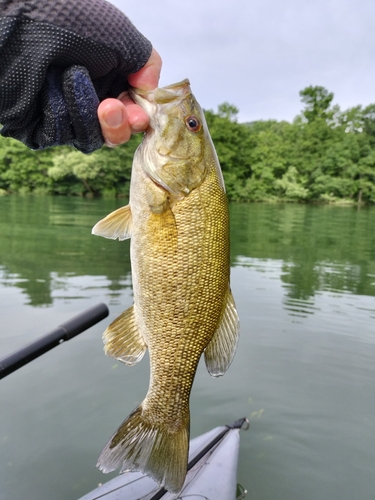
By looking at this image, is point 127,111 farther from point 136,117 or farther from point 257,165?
point 257,165

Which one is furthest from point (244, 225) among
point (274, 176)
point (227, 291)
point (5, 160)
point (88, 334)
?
point (5, 160)

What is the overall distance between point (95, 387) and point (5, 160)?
2026 inches

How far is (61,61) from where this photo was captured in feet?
5.90

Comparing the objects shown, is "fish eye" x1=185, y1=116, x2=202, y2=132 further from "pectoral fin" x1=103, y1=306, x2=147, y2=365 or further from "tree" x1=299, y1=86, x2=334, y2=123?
"tree" x1=299, y1=86, x2=334, y2=123

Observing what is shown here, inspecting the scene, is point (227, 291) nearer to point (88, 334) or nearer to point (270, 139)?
point (88, 334)

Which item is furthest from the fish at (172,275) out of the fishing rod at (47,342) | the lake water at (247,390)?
the lake water at (247,390)

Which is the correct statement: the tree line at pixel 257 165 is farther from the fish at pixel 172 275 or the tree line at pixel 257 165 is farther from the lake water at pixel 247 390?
the fish at pixel 172 275

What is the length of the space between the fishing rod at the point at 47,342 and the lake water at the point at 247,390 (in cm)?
203

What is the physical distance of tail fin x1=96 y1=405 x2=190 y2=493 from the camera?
6.56 feet

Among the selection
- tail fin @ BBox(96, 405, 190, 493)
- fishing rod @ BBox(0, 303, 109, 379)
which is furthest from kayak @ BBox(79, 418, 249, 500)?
fishing rod @ BBox(0, 303, 109, 379)

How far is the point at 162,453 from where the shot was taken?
2062 millimetres

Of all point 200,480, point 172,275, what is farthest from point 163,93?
point 200,480

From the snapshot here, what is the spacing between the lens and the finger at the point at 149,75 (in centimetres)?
200

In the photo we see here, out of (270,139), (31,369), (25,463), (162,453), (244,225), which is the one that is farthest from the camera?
(270,139)
